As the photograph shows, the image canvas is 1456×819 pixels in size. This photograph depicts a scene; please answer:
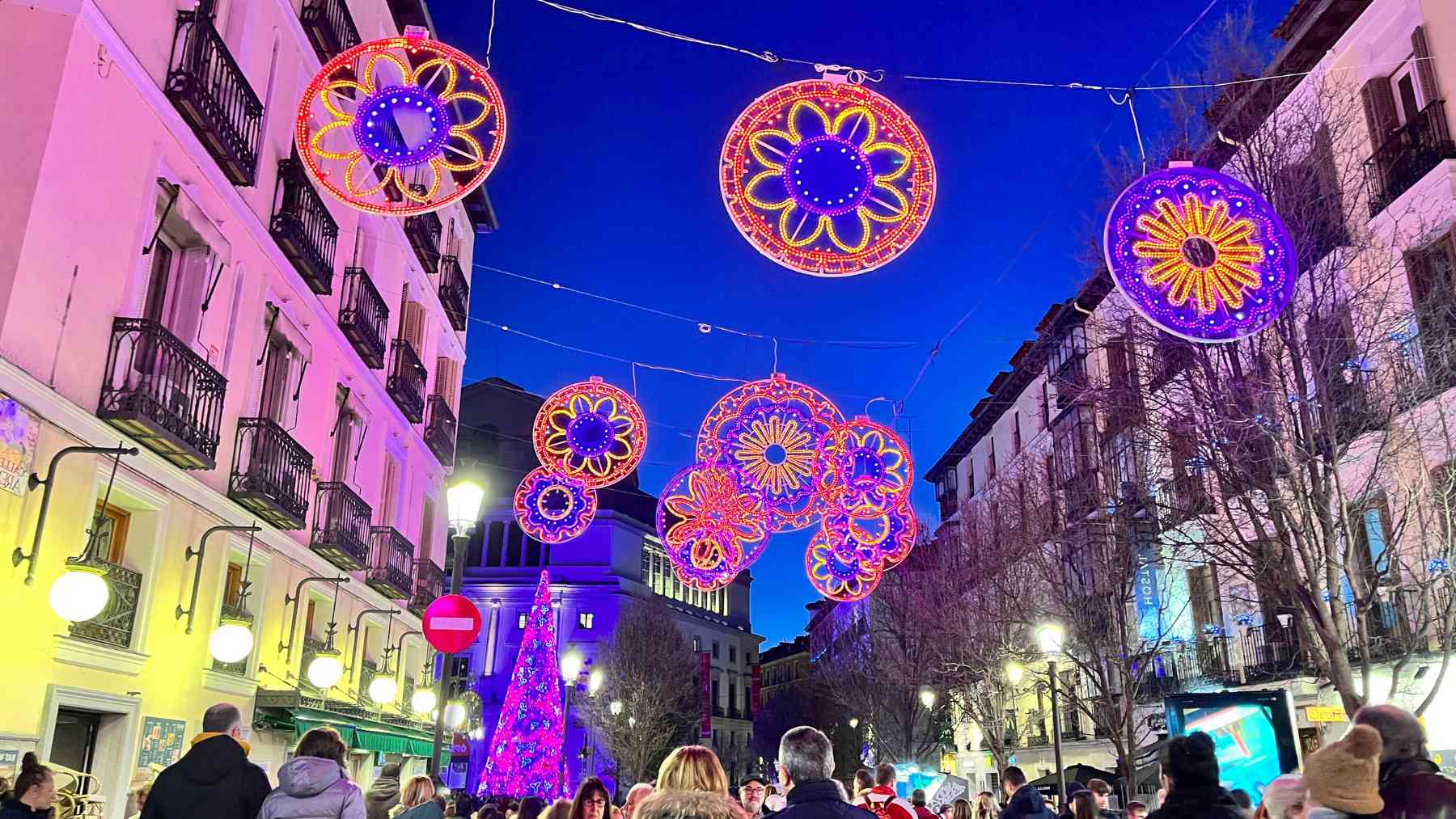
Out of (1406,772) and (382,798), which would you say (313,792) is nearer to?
(382,798)

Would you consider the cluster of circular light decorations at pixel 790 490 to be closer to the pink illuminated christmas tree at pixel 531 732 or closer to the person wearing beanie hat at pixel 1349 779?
the pink illuminated christmas tree at pixel 531 732

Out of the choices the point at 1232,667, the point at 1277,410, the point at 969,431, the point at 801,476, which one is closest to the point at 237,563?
the point at 801,476

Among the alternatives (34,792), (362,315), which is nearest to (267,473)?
(362,315)

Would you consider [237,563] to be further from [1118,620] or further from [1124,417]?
[1118,620]

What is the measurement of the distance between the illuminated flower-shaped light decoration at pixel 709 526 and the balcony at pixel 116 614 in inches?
329

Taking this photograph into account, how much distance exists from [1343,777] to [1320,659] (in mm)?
11008

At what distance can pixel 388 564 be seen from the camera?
71.1 feet

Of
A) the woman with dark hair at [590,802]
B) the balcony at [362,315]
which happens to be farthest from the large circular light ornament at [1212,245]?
the balcony at [362,315]

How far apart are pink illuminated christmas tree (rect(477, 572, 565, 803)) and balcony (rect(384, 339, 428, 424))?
6246 mm

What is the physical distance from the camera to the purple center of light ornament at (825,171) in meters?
9.61

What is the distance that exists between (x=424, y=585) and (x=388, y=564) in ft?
12.2

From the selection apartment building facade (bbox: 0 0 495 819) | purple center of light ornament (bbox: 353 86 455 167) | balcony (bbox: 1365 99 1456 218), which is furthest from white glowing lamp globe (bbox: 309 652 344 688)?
balcony (bbox: 1365 99 1456 218)

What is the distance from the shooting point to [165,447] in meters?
11.8

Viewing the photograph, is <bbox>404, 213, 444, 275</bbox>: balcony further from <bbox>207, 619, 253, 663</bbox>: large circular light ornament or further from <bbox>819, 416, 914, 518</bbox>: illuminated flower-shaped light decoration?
<bbox>207, 619, 253, 663</bbox>: large circular light ornament
